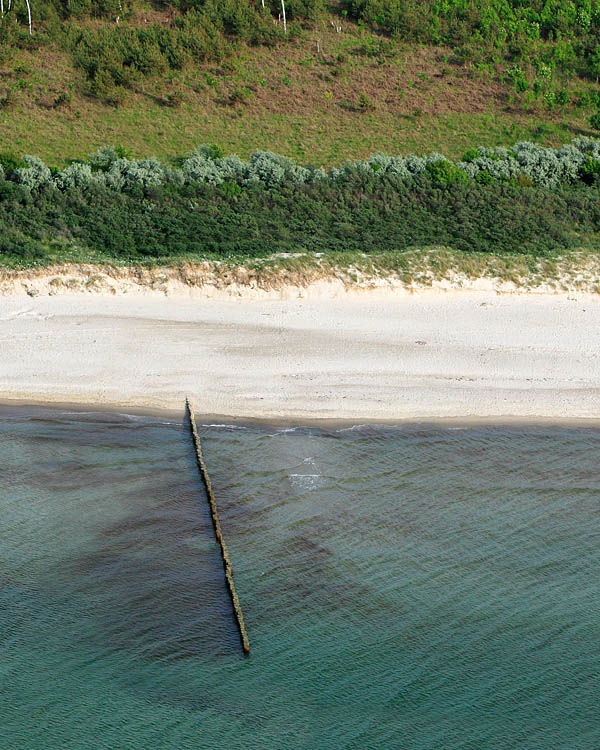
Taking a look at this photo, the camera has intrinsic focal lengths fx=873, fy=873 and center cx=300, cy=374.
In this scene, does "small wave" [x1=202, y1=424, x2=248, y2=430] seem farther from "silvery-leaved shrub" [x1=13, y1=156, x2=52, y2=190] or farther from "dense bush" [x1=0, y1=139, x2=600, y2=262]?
"silvery-leaved shrub" [x1=13, y1=156, x2=52, y2=190]

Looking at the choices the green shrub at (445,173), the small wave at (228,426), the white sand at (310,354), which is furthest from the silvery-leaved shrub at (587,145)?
the small wave at (228,426)

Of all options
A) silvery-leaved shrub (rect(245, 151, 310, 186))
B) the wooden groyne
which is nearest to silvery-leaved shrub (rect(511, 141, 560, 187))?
silvery-leaved shrub (rect(245, 151, 310, 186))

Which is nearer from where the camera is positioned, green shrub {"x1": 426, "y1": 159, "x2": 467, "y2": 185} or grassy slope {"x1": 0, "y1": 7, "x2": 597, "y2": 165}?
green shrub {"x1": 426, "y1": 159, "x2": 467, "y2": 185}

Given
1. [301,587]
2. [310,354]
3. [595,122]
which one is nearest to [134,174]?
[310,354]

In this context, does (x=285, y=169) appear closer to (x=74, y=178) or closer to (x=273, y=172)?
(x=273, y=172)

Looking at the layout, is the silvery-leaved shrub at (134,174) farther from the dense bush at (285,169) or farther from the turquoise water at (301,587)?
the turquoise water at (301,587)
